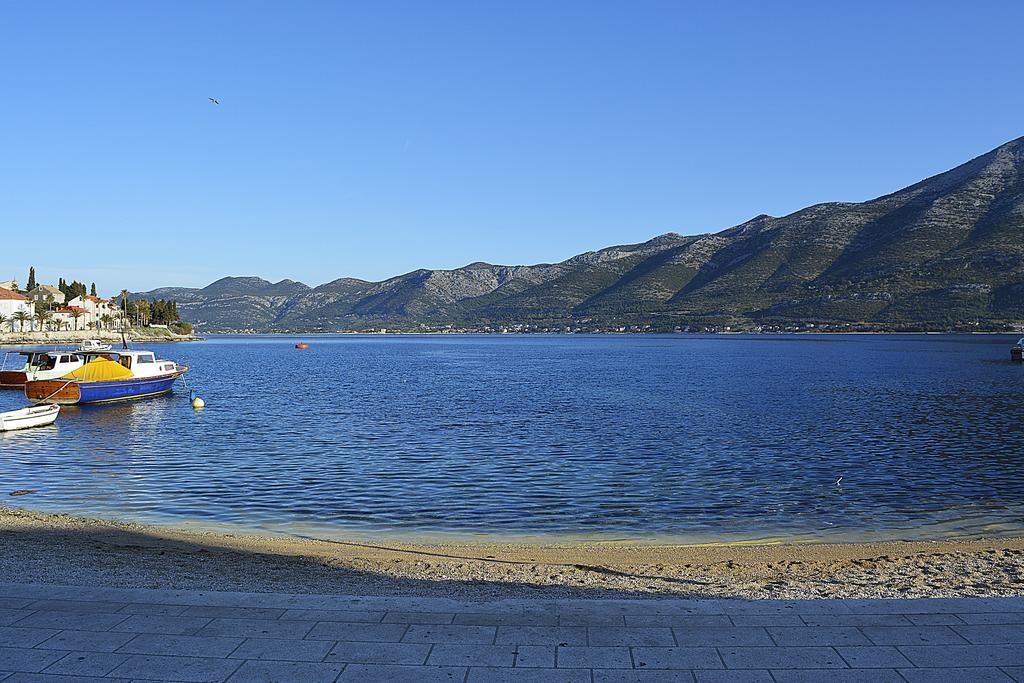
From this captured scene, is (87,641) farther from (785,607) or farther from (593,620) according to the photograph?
(785,607)

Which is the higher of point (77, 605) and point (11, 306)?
point (11, 306)

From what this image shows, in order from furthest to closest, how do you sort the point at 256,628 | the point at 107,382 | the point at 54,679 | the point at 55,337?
1. the point at 55,337
2. the point at 107,382
3. the point at 256,628
4. the point at 54,679

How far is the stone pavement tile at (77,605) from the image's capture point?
9771 millimetres

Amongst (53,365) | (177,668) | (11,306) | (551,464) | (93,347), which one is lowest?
(551,464)

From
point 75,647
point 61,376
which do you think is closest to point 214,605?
point 75,647

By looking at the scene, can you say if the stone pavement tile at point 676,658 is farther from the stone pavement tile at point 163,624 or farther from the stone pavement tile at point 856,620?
the stone pavement tile at point 163,624

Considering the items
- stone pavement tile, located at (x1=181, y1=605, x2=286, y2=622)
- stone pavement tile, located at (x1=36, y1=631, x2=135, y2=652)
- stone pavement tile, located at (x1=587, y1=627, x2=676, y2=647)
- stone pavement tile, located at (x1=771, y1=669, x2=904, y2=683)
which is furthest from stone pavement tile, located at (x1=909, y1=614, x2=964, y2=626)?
stone pavement tile, located at (x1=36, y1=631, x2=135, y2=652)

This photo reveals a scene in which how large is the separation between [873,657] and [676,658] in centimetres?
198

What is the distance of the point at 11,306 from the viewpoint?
18625 centimetres

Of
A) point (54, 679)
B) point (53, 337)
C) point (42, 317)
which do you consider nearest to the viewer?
point (54, 679)

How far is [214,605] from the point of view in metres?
9.98

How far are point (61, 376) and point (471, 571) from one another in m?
51.6

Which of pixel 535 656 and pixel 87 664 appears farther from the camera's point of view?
pixel 535 656

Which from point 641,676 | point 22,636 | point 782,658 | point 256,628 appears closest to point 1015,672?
point 782,658
